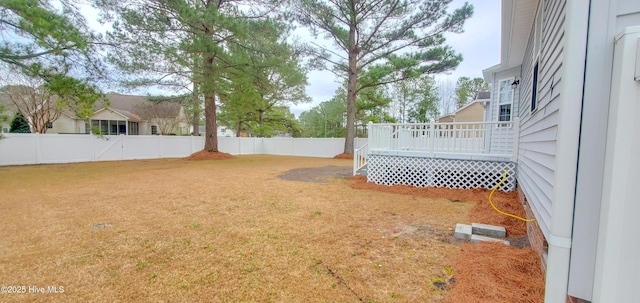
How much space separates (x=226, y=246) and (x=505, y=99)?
8778mm

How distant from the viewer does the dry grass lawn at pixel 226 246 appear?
7.21 ft

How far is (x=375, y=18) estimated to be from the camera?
43.6ft

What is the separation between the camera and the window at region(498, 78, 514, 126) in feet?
25.1

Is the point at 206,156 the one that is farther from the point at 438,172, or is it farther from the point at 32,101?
the point at 438,172

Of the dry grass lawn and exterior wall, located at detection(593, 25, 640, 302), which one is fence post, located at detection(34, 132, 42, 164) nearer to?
the dry grass lawn

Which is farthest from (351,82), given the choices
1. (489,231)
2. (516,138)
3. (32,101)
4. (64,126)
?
(64,126)

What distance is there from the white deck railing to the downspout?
15.0ft

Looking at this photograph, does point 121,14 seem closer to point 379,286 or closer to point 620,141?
point 379,286

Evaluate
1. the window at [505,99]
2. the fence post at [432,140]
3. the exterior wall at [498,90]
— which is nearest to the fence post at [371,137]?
the fence post at [432,140]

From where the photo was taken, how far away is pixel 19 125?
1534 centimetres

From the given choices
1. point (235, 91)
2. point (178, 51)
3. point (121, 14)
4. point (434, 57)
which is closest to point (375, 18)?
point (434, 57)

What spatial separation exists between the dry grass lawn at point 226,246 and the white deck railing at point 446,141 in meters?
1.57

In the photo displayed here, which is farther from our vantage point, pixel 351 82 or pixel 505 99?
pixel 351 82

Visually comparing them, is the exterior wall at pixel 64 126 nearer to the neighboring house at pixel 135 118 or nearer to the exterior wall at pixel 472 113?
the neighboring house at pixel 135 118
